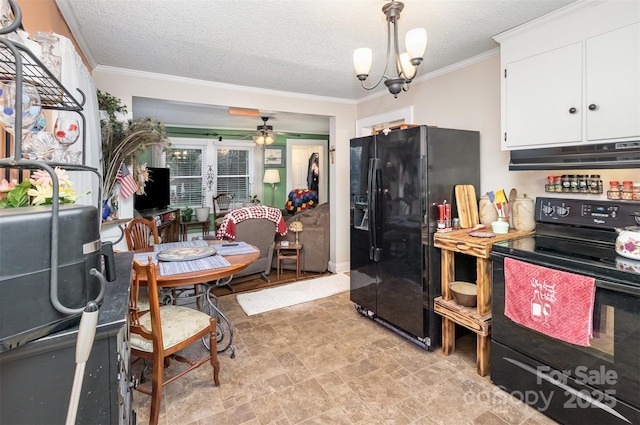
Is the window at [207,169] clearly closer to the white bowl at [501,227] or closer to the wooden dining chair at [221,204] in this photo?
the wooden dining chair at [221,204]

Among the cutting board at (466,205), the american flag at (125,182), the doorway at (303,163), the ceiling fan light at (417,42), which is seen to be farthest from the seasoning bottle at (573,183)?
the doorway at (303,163)

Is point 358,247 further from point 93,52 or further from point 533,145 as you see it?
point 93,52

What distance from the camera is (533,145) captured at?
90.6 inches

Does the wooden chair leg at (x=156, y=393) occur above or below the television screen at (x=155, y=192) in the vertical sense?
below

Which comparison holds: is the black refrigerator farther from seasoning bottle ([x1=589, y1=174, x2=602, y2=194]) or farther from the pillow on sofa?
the pillow on sofa

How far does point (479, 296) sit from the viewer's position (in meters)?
2.27

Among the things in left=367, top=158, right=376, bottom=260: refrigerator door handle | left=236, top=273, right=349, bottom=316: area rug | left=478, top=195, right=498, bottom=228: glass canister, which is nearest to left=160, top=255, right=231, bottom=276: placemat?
left=236, top=273, right=349, bottom=316: area rug

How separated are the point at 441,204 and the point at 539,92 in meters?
1.03

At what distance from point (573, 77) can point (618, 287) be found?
1.37 metres

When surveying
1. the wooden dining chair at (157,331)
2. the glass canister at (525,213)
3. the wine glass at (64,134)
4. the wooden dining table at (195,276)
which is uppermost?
the wine glass at (64,134)

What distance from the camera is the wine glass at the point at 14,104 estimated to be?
0.94 metres

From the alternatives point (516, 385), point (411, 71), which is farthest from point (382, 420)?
point (411, 71)

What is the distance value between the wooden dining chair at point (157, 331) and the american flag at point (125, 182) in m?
1.51

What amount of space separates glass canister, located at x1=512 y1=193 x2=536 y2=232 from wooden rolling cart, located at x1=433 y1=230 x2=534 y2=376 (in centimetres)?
6
